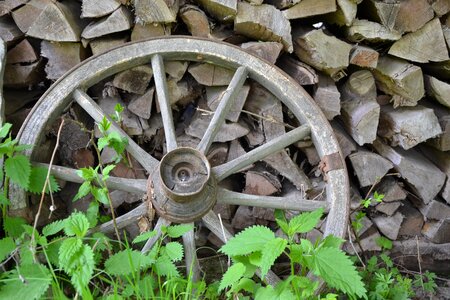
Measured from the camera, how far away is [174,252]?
1.80 meters

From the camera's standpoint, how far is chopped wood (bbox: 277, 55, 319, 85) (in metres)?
2.28

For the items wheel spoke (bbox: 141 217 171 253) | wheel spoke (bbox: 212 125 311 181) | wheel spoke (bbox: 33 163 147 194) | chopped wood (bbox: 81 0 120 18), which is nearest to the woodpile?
chopped wood (bbox: 81 0 120 18)

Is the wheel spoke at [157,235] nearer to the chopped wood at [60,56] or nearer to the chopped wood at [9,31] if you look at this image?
the chopped wood at [60,56]

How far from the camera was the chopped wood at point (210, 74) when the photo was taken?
2.28 meters

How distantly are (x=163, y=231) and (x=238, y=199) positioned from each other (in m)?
0.40

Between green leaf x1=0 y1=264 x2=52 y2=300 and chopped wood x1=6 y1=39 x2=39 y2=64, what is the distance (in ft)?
3.16

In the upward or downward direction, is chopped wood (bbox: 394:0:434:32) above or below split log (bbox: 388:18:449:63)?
above

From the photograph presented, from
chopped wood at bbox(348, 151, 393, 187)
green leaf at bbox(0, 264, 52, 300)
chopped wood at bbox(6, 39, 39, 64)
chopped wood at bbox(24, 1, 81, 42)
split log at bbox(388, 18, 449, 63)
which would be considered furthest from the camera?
chopped wood at bbox(348, 151, 393, 187)

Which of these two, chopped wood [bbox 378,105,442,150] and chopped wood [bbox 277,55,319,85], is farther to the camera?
chopped wood [bbox 378,105,442,150]

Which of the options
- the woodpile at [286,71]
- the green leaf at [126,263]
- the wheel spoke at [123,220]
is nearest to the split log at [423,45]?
the woodpile at [286,71]

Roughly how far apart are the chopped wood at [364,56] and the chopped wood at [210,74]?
1.85 ft

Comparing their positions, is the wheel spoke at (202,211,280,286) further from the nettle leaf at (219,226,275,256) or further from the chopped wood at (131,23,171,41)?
the chopped wood at (131,23,171,41)

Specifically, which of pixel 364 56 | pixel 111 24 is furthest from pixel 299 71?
pixel 111 24

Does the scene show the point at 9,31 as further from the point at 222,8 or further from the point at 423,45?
the point at 423,45
